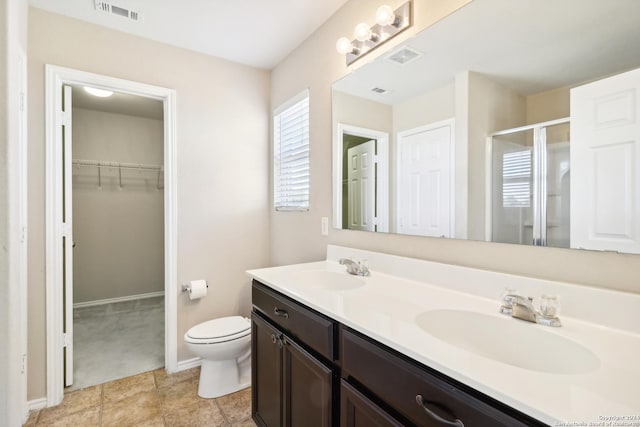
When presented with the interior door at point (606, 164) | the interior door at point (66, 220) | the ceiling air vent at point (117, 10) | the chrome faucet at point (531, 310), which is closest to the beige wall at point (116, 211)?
the interior door at point (66, 220)

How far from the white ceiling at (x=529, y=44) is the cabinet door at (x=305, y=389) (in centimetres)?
126

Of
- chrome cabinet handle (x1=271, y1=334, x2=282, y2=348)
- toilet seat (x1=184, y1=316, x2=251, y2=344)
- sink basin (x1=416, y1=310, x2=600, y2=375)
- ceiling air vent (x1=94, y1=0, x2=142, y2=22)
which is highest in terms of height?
ceiling air vent (x1=94, y1=0, x2=142, y2=22)

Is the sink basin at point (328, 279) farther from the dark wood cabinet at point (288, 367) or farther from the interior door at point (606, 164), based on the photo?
the interior door at point (606, 164)

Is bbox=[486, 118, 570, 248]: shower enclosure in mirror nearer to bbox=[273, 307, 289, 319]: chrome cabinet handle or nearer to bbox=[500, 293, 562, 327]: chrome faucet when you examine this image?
bbox=[500, 293, 562, 327]: chrome faucet

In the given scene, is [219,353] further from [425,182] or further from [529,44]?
[529,44]

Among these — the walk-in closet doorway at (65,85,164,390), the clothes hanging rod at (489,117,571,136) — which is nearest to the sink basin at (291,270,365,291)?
the clothes hanging rod at (489,117,571,136)

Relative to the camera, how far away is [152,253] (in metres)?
4.09

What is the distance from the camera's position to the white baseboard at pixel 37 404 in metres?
1.84

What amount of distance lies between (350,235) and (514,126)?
3.40ft

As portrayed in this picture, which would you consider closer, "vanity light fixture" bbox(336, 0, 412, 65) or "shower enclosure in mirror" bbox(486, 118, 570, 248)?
"shower enclosure in mirror" bbox(486, 118, 570, 248)

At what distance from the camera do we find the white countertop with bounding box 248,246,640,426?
0.53 metres

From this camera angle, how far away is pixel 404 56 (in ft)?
4.85

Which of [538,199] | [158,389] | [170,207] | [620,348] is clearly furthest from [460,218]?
[158,389]

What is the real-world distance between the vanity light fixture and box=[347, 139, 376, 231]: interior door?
0.52m
